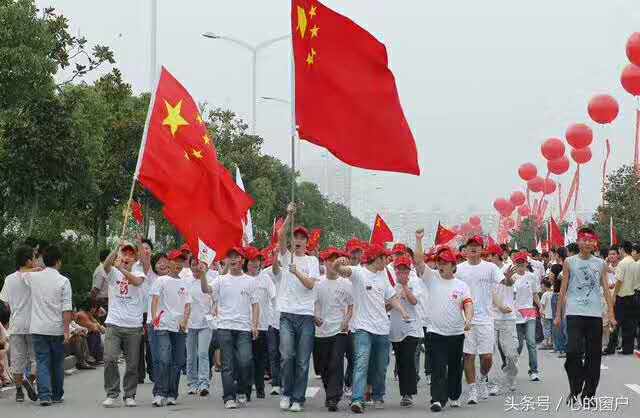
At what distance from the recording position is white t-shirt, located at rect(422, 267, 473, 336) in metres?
13.7

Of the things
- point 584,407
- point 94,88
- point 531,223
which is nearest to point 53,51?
point 94,88

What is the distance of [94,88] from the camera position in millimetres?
33469

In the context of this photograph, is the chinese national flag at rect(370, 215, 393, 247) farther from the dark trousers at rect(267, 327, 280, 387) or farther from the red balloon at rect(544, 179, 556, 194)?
the red balloon at rect(544, 179, 556, 194)

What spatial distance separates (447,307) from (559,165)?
4025cm

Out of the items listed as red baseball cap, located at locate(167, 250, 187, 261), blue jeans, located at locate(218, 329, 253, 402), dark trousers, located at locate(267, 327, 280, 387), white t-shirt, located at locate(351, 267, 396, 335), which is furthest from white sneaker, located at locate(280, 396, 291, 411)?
red baseball cap, located at locate(167, 250, 187, 261)

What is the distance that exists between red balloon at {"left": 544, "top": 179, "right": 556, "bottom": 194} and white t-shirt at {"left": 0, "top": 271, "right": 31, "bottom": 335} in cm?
5156

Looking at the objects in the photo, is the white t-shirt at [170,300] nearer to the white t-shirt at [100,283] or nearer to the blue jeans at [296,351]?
the white t-shirt at [100,283]

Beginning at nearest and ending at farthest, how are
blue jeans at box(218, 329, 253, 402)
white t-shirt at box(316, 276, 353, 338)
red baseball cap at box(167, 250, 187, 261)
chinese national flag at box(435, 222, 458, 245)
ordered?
white t-shirt at box(316, 276, 353, 338), blue jeans at box(218, 329, 253, 402), red baseball cap at box(167, 250, 187, 261), chinese national flag at box(435, 222, 458, 245)

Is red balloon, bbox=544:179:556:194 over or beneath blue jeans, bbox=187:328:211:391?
over

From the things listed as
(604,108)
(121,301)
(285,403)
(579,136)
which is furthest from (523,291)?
(579,136)

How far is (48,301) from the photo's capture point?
14.4 metres

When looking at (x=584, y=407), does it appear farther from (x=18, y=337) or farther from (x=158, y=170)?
(x=18, y=337)

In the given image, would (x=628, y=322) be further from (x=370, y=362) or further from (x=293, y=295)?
(x=293, y=295)

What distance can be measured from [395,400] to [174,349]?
2652 millimetres
